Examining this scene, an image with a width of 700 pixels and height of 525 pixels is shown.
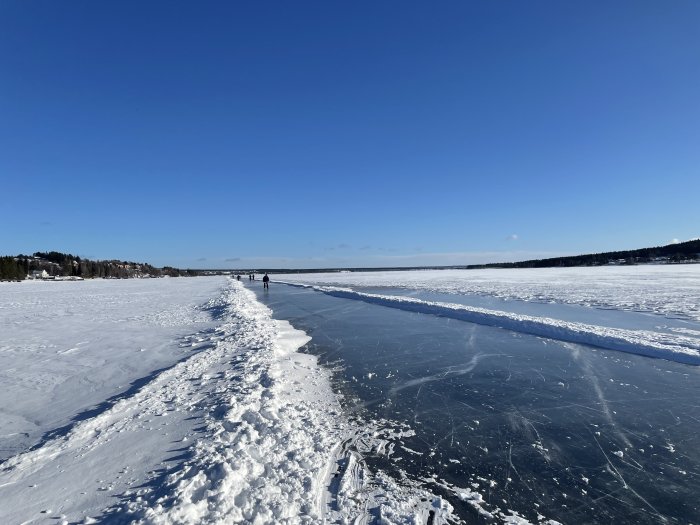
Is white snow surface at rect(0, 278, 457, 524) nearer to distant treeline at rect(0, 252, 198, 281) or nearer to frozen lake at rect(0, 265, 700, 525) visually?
frozen lake at rect(0, 265, 700, 525)

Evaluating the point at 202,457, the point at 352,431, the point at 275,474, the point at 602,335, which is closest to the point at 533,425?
the point at 352,431

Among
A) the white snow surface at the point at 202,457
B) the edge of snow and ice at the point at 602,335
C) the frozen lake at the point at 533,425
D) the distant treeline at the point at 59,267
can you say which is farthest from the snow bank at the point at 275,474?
the distant treeline at the point at 59,267

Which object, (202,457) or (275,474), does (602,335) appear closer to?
(275,474)

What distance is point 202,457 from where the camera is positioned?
4.01 meters

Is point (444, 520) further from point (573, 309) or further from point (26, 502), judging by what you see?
point (573, 309)

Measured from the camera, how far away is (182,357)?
28.9 ft

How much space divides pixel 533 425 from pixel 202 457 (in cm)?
433

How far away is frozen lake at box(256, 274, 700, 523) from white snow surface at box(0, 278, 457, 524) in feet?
1.63

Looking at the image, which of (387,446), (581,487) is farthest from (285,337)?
(581,487)

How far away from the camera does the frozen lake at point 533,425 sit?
3609 mm

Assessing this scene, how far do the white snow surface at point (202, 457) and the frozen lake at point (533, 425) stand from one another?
0.50 m

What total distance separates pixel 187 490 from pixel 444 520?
7.61 ft

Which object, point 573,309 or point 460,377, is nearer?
point 460,377

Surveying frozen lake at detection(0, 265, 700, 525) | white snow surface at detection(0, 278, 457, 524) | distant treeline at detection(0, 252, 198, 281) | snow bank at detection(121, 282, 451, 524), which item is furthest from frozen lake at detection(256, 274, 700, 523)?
distant treeline at detection(0, 252, 198, 281)
